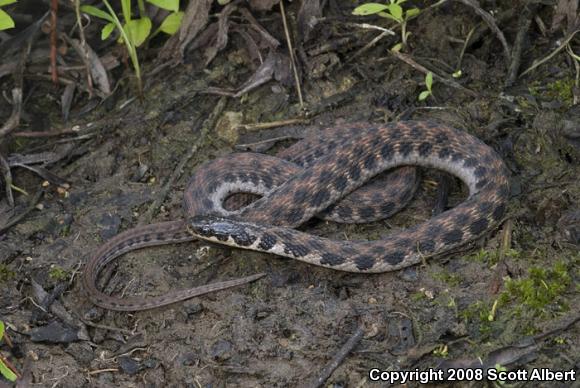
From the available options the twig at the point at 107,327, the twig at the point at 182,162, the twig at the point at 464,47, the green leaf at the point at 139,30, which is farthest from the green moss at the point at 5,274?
the twig at the point at 464,47

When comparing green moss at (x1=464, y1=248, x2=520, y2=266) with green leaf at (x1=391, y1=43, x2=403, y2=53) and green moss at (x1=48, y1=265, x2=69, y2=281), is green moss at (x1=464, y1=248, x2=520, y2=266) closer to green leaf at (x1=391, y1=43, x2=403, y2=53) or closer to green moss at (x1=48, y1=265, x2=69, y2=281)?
green leaf at (x1=391, y1=43, x2=403, y2=53)

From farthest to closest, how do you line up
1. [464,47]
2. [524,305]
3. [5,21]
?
[464,47] < [5,21] < [524,305]

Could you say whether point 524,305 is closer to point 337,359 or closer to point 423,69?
point 337,359

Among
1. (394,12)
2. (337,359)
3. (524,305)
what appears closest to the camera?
(337,359)

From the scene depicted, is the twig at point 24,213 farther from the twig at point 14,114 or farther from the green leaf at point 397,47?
the green leaf at point 397,47

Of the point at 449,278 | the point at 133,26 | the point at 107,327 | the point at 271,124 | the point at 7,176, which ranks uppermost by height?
the point at 133,26

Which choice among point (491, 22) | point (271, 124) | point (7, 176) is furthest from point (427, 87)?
point (7, 176)
